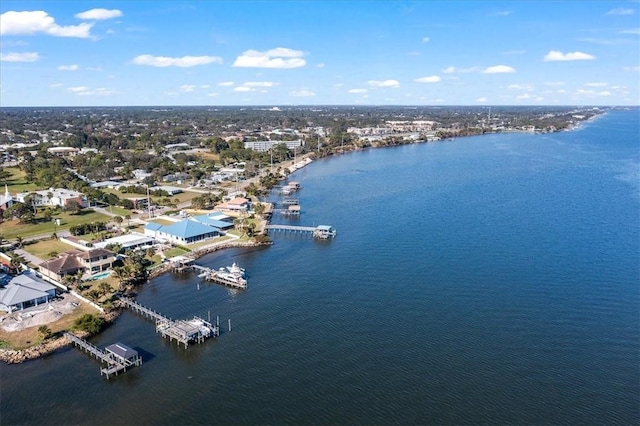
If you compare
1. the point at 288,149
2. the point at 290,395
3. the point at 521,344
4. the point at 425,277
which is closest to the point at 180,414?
the point at 290,395

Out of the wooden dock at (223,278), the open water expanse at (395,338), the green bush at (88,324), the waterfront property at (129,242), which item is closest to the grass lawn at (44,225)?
the waterfront property at (129,242)

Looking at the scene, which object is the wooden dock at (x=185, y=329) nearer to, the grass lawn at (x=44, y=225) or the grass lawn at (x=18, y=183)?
the grass lawn at (x=44, y=225)

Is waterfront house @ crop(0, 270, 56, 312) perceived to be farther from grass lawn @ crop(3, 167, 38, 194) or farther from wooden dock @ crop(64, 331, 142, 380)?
grass lawn @ crop(3, 167, 38, 194)

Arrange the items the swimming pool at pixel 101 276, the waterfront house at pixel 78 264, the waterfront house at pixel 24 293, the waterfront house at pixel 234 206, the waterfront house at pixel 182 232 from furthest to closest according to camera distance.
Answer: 1. the waterfront house at pixel 234 206
2. the waterfront house at pixel 182 232
3. the swimming pool at pixel 101 276
4. the waterfront house at pixel 78 264
5. the waterfront house at pixel 24 293

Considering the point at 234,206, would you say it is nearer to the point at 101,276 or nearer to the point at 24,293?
the point at 101,276

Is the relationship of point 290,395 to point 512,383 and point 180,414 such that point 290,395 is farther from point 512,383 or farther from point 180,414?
point 512,383

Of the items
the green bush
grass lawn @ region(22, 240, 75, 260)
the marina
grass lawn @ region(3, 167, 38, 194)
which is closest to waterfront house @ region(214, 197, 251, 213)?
the marina
